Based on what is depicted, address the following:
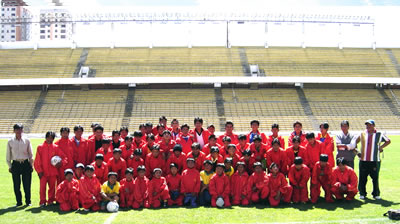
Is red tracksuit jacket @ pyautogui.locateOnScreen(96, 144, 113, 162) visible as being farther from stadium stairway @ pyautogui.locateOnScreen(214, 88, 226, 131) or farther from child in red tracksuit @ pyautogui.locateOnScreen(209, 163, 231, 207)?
stadium stairway @ pyautogui.locateOnScreen(214, 88, 226, 131)

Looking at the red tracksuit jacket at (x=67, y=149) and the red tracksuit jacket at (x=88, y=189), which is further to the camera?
the red tracksuit jacket at (x=67, y=149)

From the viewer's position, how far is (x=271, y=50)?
117ft

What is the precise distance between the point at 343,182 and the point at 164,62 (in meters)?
28.2

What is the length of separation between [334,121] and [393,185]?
20.9m

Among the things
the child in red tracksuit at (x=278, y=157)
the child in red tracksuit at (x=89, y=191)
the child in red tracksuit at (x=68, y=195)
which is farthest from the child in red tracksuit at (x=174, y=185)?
the child in red tracksuit at (x=278, y=157)

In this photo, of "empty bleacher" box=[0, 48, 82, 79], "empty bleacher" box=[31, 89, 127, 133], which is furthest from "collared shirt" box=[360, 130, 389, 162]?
"empty bleacher" box=[0, 48, 82, 79]

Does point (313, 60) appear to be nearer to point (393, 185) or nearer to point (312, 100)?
point (312, 100)

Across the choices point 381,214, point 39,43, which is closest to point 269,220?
point 381,214

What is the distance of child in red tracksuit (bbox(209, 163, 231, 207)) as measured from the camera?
630 cm

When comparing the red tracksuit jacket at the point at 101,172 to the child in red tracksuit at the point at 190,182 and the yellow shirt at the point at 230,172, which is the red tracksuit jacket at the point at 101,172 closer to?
the child in red tracksuit at the point at 190,182

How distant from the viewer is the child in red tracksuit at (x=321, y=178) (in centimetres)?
641

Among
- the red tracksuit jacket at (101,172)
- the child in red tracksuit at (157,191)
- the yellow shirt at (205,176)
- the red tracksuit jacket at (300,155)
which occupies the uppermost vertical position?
the red tracksuit jacket at (300,155)

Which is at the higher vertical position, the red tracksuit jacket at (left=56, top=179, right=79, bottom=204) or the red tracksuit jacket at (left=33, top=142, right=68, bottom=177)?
the red tracksuit jacket at (left=33, top=142, right=68, bottom=177)

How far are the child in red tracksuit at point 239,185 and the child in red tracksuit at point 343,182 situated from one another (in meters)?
1.51
